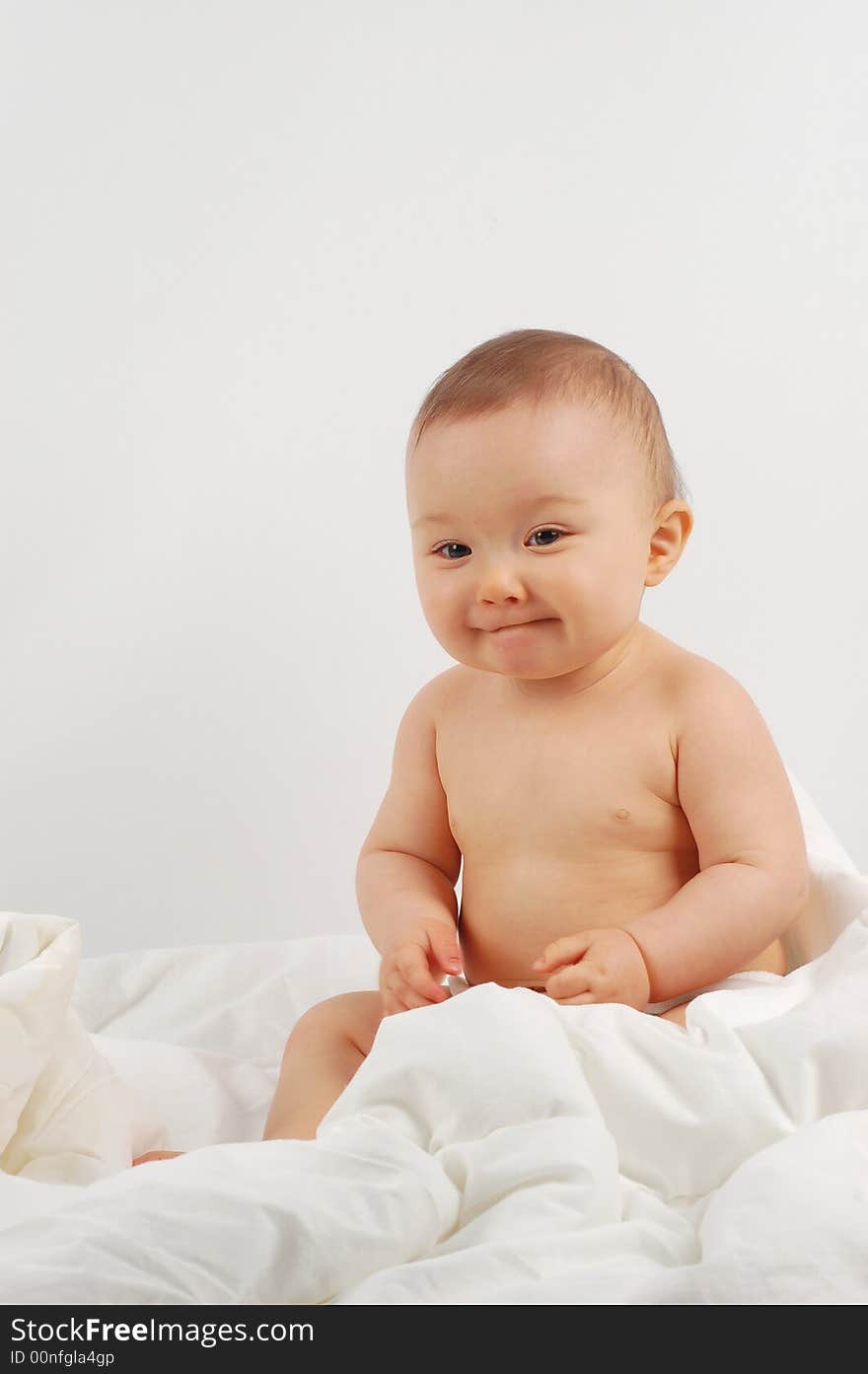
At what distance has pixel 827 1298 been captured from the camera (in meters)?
0.81

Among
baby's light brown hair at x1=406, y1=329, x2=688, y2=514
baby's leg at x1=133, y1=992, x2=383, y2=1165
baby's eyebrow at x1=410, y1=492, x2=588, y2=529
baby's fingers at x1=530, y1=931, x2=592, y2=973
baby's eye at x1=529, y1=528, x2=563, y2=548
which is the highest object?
baby's light brown hair at x1=406, y1=329, x2=688, y2=514

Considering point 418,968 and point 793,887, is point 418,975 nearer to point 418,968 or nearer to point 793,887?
point 418,968

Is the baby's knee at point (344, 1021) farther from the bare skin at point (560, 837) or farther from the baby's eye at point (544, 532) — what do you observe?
the baby's eye at point (544, 532)

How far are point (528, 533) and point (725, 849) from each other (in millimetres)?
313

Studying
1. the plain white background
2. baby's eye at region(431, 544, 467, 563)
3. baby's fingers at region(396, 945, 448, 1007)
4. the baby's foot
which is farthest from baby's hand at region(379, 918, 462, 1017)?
the plain white background

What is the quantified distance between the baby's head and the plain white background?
933mm

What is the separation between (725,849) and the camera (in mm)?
1306

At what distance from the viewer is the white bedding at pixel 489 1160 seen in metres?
0.83

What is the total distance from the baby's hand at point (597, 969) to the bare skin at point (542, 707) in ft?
0.14

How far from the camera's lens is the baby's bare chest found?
135cm

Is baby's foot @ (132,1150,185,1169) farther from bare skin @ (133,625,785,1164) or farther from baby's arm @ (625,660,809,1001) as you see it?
baby's arm @ (625,660,809,1001)

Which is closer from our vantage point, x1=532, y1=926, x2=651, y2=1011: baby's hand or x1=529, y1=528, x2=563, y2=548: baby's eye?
x1=532, y1=926, x2=651, y2=1011: baby's hand
